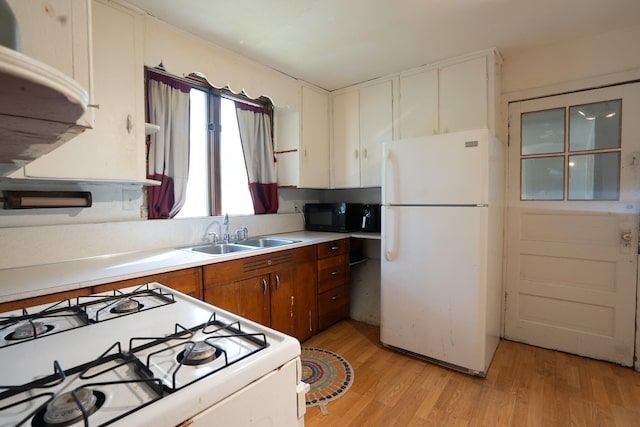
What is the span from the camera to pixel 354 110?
3.13m

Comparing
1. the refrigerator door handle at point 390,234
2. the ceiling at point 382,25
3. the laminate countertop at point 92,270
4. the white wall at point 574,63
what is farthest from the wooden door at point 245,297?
the white wall at point 574,63

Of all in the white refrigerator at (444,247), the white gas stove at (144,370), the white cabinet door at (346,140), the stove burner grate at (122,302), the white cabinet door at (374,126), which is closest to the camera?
the white gas stove at (144,370)

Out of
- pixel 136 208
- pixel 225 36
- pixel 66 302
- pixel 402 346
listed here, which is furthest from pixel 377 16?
pixel 402 346

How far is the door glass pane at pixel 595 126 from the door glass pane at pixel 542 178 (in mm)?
169

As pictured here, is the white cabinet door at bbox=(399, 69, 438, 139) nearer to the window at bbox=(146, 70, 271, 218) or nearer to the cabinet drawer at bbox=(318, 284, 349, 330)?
the window at bbox=(146, 70, 271, 218)

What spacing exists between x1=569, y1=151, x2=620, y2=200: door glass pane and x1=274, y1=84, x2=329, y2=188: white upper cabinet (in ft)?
6.93

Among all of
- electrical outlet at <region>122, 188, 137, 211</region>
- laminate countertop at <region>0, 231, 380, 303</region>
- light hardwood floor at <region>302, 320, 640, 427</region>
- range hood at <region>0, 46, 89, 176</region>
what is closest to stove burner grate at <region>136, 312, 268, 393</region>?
range hood at <region>0, 46, 89, 176</region>

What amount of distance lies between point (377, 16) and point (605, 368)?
291cm

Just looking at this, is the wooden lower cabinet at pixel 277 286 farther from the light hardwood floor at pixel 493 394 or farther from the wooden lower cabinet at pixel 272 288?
the light hardwood floor at pixel 493 394

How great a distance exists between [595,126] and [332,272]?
235 centimetres

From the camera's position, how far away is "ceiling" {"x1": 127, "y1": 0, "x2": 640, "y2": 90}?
186 cm

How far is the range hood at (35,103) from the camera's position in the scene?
1.27 feet

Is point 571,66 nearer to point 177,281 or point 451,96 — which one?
point 451,96

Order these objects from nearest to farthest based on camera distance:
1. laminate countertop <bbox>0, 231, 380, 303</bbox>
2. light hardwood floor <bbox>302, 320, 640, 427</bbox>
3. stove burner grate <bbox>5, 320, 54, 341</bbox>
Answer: stove burner grate <bbox>5, 320, 54, 341</bbox>
laminate countertop <bbox>0, 231, 380, 303</bbox>
light hardwood floor <bbox>302, 320, 640, 427</bbox>
